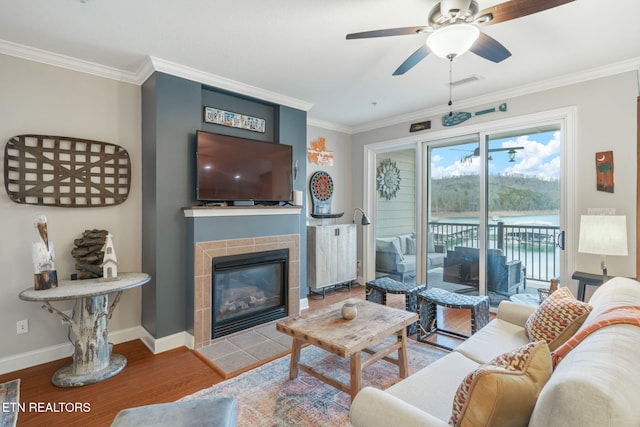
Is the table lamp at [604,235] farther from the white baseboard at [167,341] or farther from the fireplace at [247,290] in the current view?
the white baseboard at [167,341]

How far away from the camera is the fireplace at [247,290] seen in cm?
320

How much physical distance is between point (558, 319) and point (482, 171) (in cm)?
251

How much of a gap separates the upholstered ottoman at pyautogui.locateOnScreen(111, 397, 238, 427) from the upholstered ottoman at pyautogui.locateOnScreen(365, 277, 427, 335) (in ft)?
7.05

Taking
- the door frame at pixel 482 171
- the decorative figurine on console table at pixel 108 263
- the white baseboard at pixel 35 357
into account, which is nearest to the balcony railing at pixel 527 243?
the door frame at pixel 482 171

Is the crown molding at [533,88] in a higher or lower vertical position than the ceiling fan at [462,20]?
higher

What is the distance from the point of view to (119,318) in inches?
122

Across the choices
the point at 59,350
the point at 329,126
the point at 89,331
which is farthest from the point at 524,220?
the point at 59,350

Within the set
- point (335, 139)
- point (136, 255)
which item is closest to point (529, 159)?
point (335, 139)

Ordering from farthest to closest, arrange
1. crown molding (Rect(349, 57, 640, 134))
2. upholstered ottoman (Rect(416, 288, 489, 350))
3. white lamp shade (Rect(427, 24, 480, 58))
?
crown molding (Rect(349, 57, 640, 134)), upholstered ottoman (Rect(416, 288, 489, 350)), white lamp shade (Rect(427, 24, 480, 58))

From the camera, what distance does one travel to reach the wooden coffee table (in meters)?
1.98

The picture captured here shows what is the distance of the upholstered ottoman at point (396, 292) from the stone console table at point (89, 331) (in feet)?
7.52

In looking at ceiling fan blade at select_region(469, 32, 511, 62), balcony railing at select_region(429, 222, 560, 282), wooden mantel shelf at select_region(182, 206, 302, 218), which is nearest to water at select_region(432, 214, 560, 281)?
balcony railing at select_region(429, 222, 560, 282)

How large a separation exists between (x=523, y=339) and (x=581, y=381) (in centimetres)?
152

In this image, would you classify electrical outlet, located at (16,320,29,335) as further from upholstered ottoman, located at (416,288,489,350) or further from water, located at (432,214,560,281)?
water, located at (432,214,560,281)
